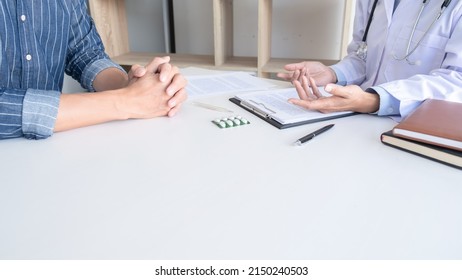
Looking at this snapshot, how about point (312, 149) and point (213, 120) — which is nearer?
point (312, 149)

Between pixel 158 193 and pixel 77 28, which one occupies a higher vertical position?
pixel 77 28

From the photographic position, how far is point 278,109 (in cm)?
83

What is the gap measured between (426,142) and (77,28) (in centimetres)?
99

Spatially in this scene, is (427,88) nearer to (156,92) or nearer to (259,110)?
(259,110)

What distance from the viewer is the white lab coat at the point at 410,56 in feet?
2.62

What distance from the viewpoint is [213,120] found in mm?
801

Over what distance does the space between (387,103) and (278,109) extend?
0.80 ft

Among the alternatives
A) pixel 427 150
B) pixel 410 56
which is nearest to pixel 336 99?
pixel 427 150

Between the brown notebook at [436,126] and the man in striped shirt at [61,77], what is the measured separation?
0.49 meters

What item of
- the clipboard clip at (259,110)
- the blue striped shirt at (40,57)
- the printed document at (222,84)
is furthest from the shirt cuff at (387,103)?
the blue striped shirt at (40,57)

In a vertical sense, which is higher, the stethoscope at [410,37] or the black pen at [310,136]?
the stethoscope at [410,37]

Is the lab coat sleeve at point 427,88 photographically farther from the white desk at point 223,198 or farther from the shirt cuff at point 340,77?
the shirt cuff at point 340,77

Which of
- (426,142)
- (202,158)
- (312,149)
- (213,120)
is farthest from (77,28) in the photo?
(426,142)

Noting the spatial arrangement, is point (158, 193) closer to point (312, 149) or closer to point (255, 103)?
point (312, 149)
